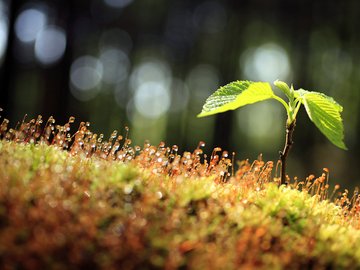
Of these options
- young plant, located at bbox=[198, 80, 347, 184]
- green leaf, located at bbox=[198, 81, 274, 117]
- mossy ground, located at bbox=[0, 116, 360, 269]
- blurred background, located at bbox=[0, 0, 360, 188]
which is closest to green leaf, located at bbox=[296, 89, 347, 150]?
young plant, located at bbox=[198, 80, 347, 184]

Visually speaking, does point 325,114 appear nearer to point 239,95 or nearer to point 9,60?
point 239,95

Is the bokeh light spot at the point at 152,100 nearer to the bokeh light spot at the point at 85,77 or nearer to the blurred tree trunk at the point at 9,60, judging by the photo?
the bokeh light spot at the point at 85,77

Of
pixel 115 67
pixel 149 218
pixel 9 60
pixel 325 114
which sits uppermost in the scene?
pixel 115 67

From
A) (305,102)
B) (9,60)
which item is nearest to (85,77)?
(9,60)

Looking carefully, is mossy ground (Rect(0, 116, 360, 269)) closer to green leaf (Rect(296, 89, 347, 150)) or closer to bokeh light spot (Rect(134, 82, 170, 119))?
green leaf (Rect(296, 89, 347, 150))

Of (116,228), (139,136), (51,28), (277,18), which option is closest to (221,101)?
(116,228)

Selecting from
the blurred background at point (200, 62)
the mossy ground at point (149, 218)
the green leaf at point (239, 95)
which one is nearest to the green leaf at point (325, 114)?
the green leaf at point (239, 95)

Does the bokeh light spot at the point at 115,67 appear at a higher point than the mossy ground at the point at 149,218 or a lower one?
higher

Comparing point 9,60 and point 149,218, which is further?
point 9,60
